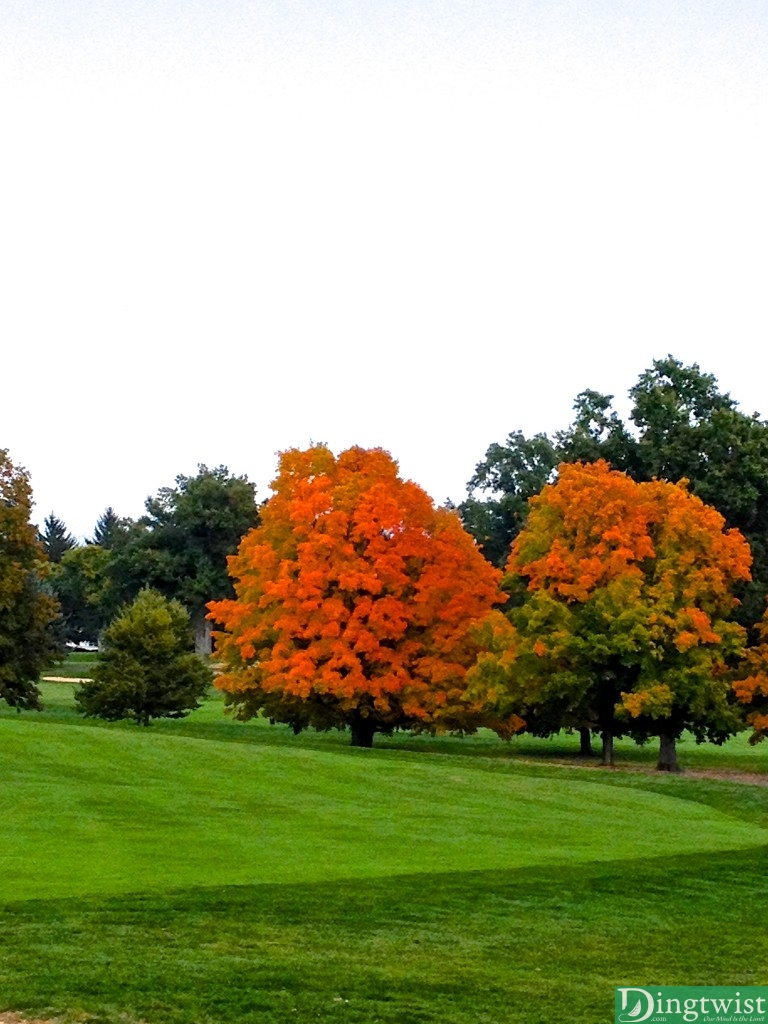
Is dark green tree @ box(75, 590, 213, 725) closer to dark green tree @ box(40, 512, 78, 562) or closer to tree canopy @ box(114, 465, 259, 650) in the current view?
tree canopy @ box(114, 465, 259, 650)

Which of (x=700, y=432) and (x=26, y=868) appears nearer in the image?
(x=26, y=868)

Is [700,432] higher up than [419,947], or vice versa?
[700,432]

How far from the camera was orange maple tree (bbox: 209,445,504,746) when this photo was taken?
148ft

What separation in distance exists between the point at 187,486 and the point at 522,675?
68590mm

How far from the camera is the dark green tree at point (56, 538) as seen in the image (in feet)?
489

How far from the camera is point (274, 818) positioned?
2275cm

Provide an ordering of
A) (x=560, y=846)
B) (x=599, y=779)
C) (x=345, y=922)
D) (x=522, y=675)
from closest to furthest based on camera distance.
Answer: (x=345, y=922) < (x=560, y=846) < (x=599, y=779) < (x=522, y=675)

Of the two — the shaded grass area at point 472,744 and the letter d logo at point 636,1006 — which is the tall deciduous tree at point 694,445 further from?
the letter d logo at point 636,1006

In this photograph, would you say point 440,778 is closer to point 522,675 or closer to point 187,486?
point 522,675

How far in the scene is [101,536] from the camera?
16350 centimetres

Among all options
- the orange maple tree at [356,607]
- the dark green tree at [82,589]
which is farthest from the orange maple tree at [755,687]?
the dark green tree at [82,589]

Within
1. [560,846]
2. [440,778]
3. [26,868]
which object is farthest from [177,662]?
[26,868]

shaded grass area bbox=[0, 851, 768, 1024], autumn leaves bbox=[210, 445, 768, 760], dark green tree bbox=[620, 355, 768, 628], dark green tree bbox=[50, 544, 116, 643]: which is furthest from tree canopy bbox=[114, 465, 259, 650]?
shaded grass area bbox=[0, 851, 768, 1024]

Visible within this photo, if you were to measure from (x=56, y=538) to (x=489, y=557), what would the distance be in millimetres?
73176
